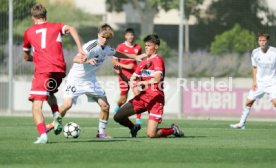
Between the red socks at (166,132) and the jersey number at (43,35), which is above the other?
the jersey number at (43,35)

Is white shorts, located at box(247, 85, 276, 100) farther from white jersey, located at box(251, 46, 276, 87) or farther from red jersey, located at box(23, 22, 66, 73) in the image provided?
red jersey, located at box(23, 22, 66, 73)

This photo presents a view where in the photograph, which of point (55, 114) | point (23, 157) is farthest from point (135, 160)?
point (55, 114)

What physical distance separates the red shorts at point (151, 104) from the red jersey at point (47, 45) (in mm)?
2579

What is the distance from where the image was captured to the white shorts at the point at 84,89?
15344 mm

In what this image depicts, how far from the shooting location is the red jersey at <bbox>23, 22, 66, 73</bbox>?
13.3 metres

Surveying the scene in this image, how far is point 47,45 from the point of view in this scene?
43.7 feet

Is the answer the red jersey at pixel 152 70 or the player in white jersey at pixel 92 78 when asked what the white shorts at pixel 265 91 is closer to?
the red jersey at pixel 152 70

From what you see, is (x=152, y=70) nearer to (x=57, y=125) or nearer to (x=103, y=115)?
(x=103, y=115)

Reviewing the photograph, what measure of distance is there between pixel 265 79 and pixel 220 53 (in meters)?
8.94

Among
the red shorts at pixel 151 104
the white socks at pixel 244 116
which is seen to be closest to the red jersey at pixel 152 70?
the red shorts at pixel 151 104

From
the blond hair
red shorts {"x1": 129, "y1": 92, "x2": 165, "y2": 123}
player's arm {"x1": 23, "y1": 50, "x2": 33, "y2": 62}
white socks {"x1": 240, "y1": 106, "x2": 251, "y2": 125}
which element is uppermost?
the blond hair

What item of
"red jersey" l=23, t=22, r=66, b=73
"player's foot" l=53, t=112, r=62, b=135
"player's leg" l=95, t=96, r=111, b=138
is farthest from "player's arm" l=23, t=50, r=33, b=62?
"player's leg" l=95, t=96, r=111, b=138

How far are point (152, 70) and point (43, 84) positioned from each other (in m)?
2.87

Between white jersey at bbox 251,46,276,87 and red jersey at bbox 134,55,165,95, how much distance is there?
475 centimetres
